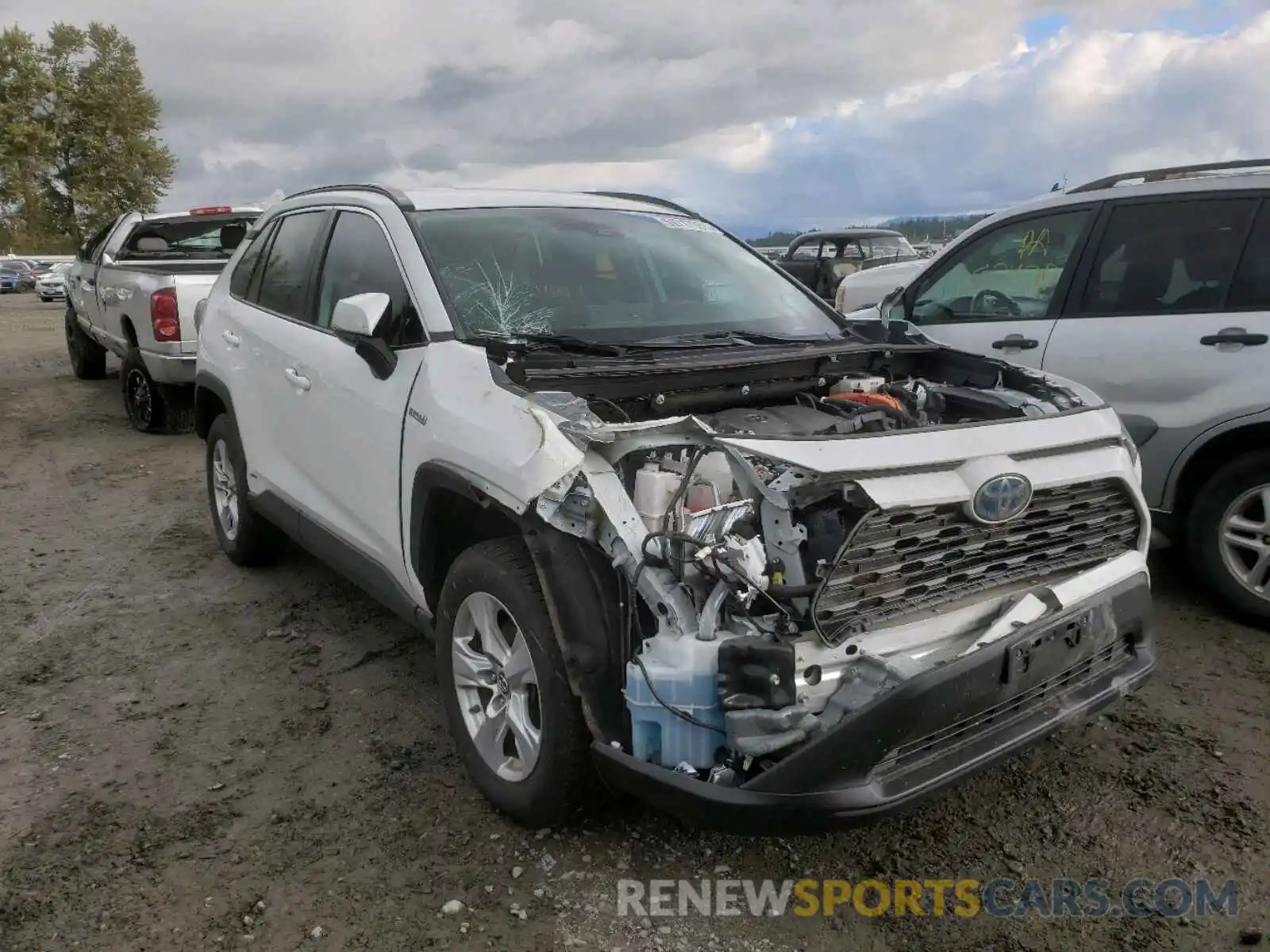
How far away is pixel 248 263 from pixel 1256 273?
4.53 metres

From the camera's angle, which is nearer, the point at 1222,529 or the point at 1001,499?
the point at 1001,499

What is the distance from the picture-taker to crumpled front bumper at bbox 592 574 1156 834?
2.35 m

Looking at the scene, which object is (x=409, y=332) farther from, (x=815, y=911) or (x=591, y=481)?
Result: (x=815, y=911)

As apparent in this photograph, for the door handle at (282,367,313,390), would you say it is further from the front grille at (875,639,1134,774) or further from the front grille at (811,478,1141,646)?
the front grille at (875,639,1134,774)

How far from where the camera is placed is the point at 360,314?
3287 mm

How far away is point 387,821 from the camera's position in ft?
10.4

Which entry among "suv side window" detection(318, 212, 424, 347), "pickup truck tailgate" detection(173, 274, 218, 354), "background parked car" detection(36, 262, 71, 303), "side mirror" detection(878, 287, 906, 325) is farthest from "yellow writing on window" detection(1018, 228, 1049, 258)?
"background parked car" detection(36, 262, 71, 303)

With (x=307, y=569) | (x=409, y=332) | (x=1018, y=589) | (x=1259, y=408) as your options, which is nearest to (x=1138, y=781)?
(x=1018, y=589)

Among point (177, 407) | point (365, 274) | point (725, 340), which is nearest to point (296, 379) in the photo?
point (365, 274)

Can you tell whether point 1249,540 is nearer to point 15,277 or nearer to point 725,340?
point 725,340

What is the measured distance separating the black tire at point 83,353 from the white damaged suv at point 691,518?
981cm

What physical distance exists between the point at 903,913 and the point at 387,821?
151cm

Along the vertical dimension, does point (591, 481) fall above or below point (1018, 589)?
above

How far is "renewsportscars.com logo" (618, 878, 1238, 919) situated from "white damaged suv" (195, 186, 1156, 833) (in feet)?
1.28
